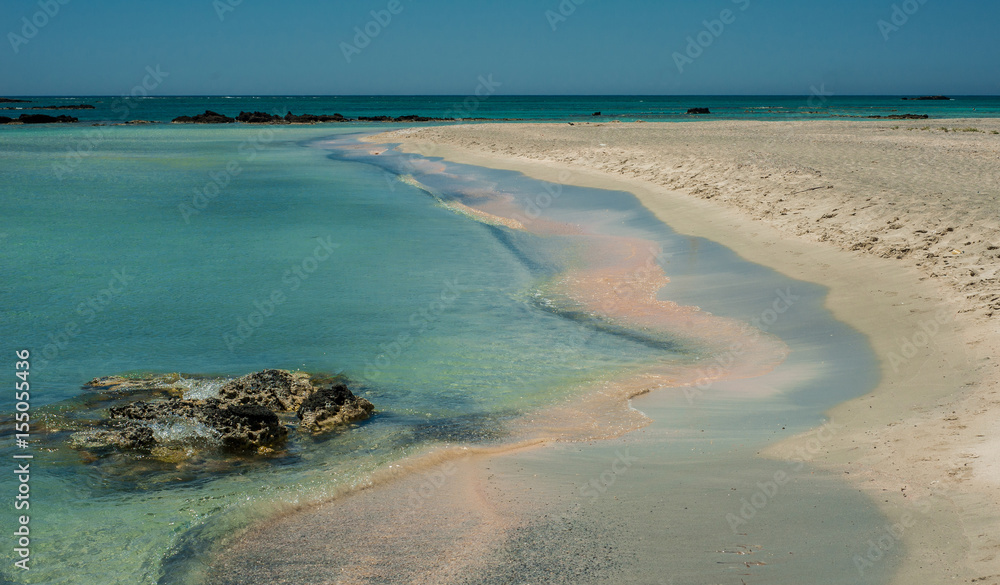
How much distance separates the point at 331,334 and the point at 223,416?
332cm

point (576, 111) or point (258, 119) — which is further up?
point (576, 111)

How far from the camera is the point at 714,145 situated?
95.1 feet

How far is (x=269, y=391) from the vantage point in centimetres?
737

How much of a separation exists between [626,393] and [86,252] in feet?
40.5

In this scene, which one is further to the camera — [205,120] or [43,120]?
[205,120]

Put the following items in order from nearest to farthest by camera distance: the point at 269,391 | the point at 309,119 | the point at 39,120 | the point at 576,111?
the point at 269,391
the point at 39,120
the point at 309,119
the point at 576,111

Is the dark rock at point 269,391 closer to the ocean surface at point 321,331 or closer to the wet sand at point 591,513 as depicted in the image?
the ocean surface at point 321,331

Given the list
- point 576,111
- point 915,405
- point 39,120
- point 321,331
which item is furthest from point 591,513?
point 576,111

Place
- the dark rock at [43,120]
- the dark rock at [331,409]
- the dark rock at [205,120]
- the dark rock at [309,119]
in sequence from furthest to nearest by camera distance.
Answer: the dark rock at [309,119] < the dark rock at [205,120] < the dark rock at [43,120] < the dark rock at [331,409]

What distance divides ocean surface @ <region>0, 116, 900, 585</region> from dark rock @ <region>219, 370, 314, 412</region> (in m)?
0.73

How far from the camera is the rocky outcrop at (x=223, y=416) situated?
251 inches

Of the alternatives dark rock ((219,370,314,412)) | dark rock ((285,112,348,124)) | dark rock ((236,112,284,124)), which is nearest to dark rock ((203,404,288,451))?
dark rock ((219,370,314,412))

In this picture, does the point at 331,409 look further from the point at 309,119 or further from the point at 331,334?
the point at 309,119

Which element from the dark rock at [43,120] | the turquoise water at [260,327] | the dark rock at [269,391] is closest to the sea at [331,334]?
the turquoise water at [260,327]
